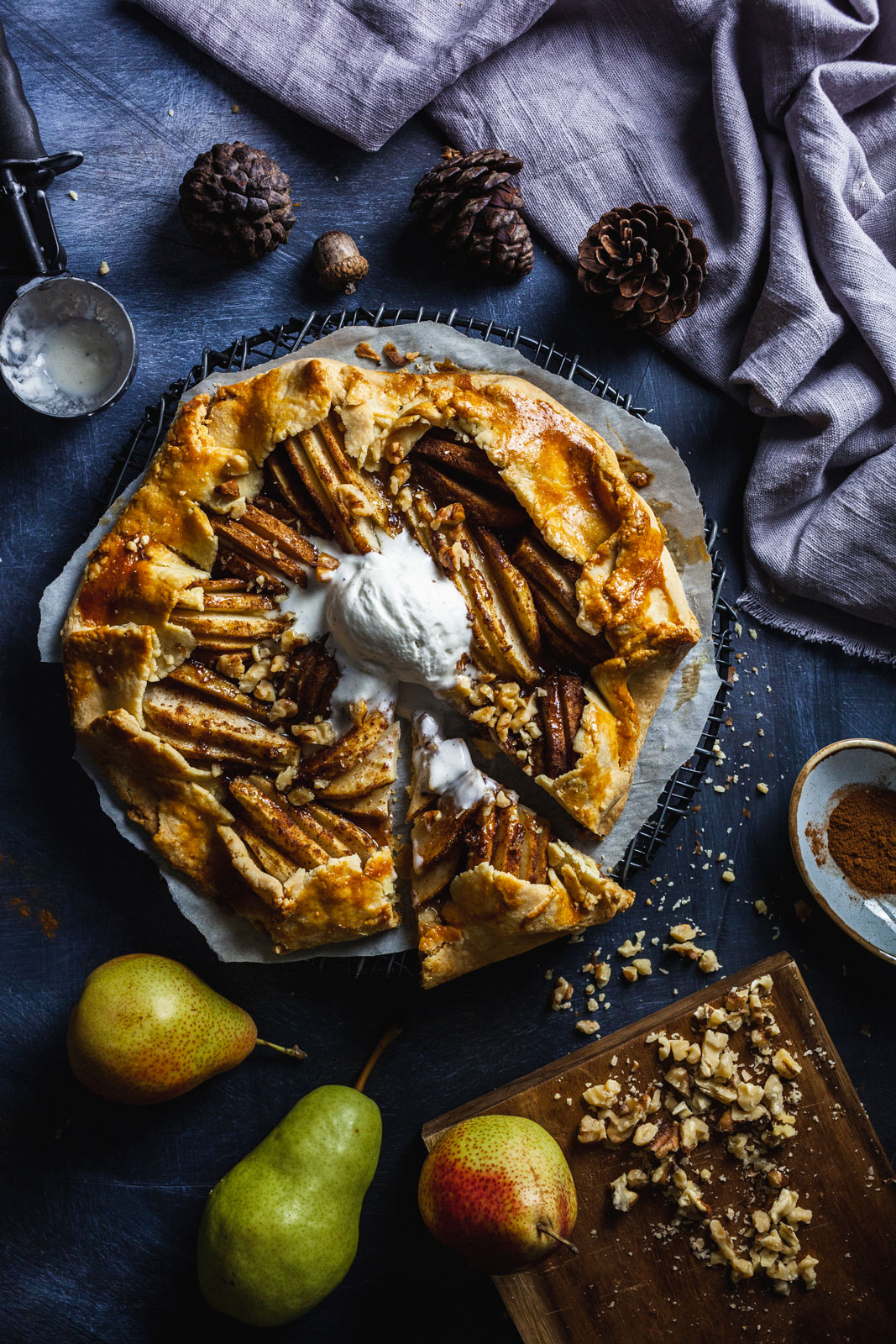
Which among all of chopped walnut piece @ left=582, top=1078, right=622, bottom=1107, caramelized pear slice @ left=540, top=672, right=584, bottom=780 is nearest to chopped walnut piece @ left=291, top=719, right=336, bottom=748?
caramelized pear slice @ left=540, top=672, right=584, bottom=780

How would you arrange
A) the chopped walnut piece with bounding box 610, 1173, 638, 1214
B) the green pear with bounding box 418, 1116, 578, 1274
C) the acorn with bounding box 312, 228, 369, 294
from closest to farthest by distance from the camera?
the green pear with bounding box 418, 1116, 578, 1274
the chopped walnut piece with bounding box 610, 1173, 638, 1214
the acorn with bounding box 312, 228, 369, 294

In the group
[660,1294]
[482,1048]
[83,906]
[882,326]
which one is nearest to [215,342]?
[83,906]

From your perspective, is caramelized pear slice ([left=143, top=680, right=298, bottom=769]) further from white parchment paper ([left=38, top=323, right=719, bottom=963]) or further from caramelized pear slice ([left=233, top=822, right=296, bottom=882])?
white parchment paper ([left=38, top=323, right=719, bottom=963])

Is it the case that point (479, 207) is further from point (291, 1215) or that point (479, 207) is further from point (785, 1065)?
point (291, 1215)

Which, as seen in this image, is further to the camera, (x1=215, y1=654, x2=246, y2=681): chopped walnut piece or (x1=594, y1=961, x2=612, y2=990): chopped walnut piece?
(x1=594, y1=961, x2=612, y2=990): chopped walnut piece

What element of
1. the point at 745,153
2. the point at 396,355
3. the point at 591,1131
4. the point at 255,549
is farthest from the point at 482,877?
the point at 745,153

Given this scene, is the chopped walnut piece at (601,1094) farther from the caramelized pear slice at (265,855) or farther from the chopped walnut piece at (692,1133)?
the caramelized pear slice at (265,855)

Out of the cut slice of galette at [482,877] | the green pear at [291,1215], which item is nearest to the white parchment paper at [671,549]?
the cut slice of galette at [482,877]
